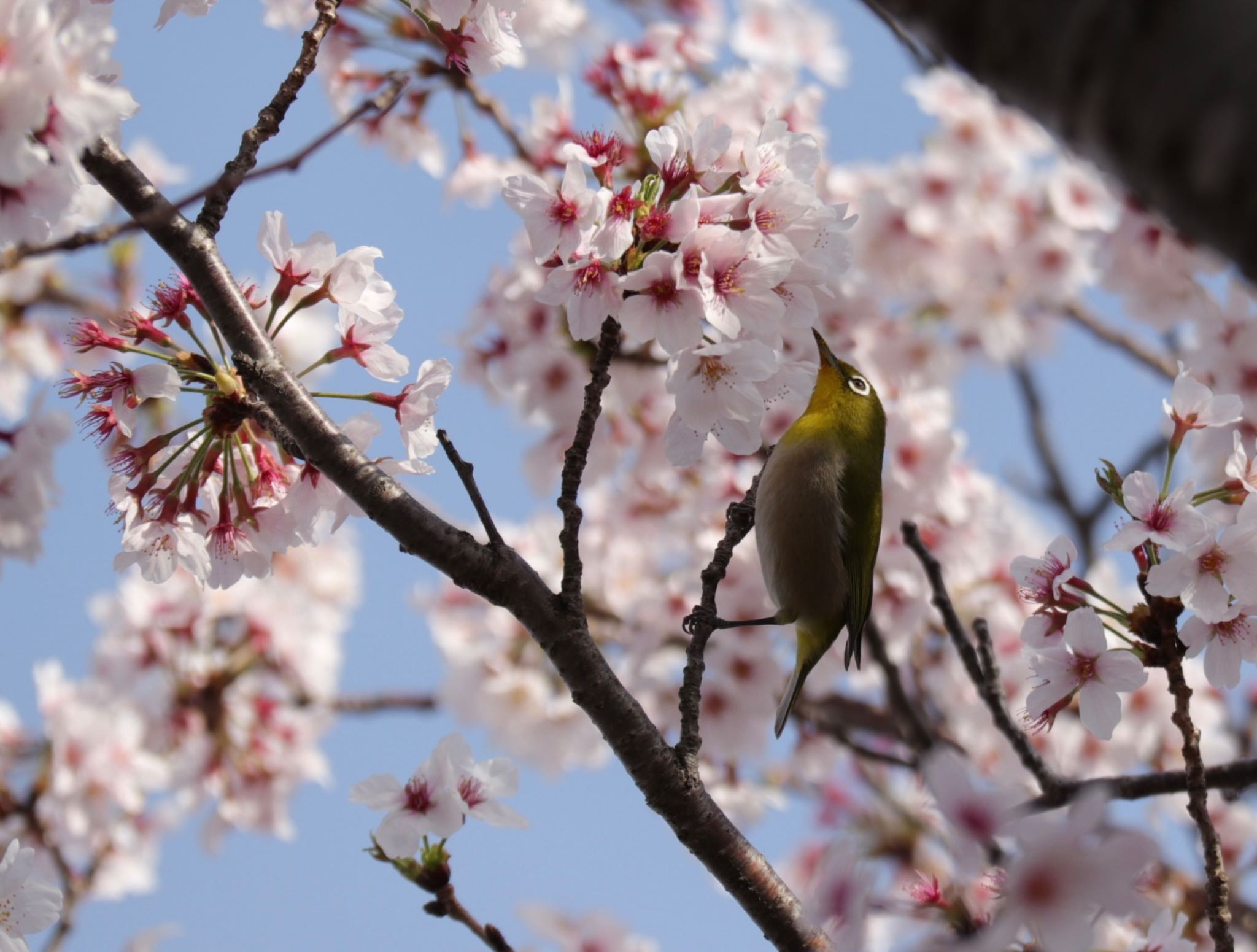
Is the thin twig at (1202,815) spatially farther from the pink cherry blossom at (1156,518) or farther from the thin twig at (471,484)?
the thin twig at (471,484)

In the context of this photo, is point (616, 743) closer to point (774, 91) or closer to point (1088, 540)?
point (774, 91)

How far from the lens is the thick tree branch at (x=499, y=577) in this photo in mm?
1988

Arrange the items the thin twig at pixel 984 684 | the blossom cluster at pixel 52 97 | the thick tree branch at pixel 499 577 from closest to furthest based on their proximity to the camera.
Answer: the blossom cluster at pixel 52 97
the thick tree branch at pixel 499 577
the thin twig at pixel 984 684

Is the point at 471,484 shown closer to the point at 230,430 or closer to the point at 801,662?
the point at 230,430

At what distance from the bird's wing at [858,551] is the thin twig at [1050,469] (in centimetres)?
366

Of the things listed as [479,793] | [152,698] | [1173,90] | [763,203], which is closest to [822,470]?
[763,203]

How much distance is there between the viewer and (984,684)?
2.90 meters

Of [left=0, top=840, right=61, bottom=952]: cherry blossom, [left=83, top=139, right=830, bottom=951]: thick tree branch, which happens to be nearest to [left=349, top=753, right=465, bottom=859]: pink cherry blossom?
[left=83, top=139, right=830, bottom=951]: thick tree branch

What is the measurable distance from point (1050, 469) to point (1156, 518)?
5.33m

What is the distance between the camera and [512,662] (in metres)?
5.76

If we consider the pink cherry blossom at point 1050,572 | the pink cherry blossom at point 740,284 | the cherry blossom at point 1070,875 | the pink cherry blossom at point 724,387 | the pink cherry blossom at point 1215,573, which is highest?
the pink cherry blossom at point 740,284

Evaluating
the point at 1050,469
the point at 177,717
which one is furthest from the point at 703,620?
the point at 1050,469

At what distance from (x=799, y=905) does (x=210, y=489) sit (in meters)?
1.53

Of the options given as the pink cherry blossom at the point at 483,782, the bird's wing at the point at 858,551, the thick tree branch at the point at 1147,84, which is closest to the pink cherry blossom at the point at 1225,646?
the bird's wing at the point at 858,551
